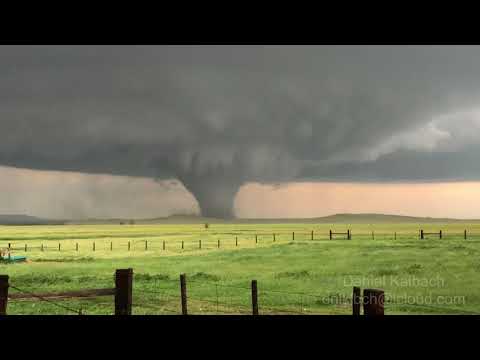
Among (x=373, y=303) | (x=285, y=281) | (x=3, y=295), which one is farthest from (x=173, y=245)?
(x=373, y=303)

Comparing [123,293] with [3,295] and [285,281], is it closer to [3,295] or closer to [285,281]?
[3,295]

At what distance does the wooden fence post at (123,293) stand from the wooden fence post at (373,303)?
3.70m

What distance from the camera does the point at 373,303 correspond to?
4.93 m

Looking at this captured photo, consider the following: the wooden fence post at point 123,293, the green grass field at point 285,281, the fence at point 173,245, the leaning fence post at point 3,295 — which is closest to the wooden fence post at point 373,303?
the green grass field at point 285,281

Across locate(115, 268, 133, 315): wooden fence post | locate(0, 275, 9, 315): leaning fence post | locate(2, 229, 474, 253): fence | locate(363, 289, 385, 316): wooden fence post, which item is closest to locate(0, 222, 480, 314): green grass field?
locate(363, 289, 385, 316): wooden fence post

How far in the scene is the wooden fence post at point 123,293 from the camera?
731cm

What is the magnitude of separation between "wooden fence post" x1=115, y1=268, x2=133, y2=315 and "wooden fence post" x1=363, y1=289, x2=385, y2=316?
3.70m

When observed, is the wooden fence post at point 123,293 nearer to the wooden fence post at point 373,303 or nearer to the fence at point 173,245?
the wooden fence post at point 373,303

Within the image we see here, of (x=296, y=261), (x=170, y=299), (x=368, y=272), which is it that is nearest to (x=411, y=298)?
(x=368, y=272)

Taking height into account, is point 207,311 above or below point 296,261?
below
